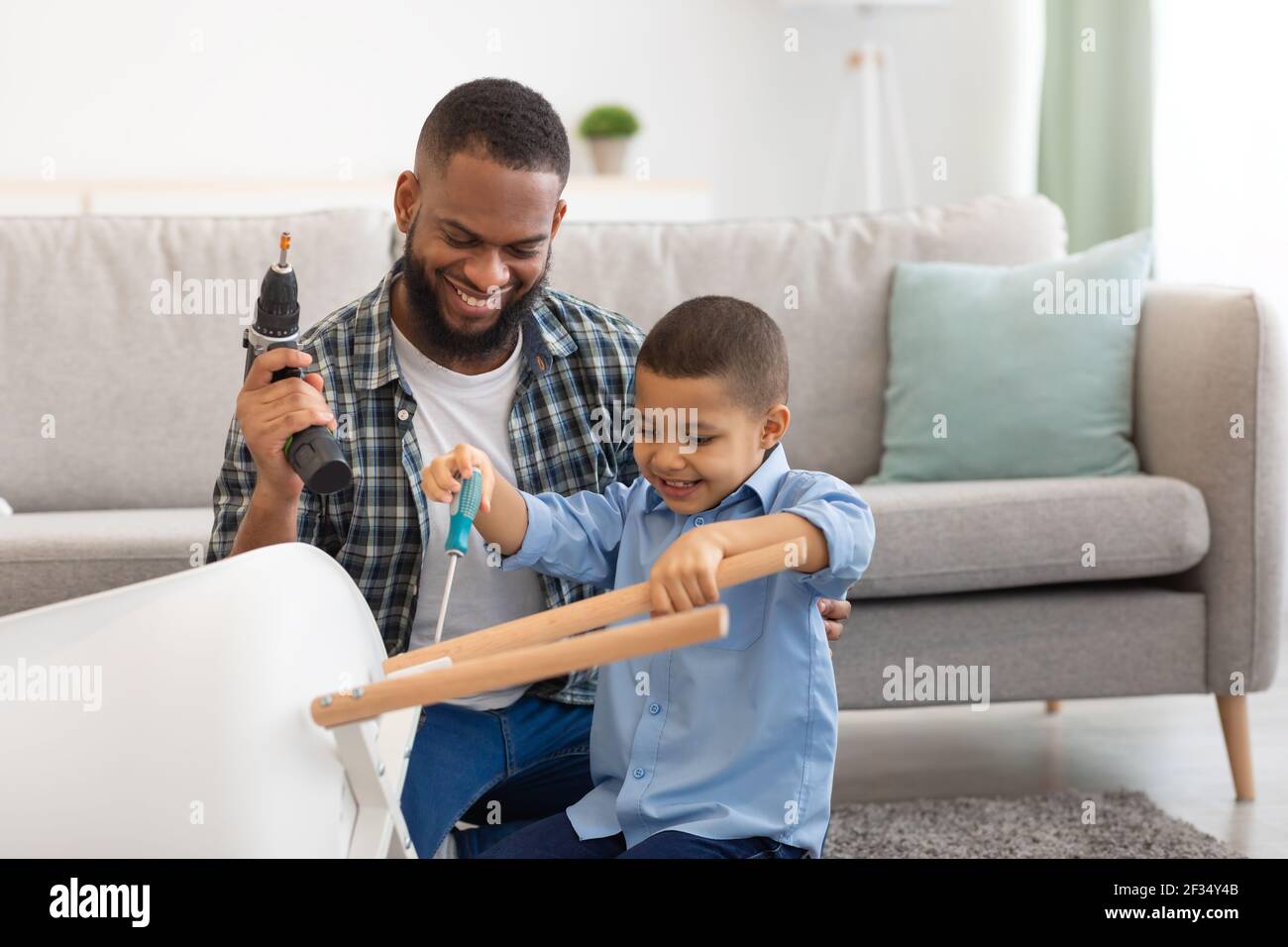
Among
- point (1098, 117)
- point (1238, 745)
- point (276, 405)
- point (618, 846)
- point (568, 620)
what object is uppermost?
point (1098, 117)

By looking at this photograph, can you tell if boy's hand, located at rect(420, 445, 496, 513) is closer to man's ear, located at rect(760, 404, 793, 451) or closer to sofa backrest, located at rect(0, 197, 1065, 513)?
man's ear, located at rect(760, 404, 793, 451)

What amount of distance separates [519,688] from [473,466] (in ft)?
1.45

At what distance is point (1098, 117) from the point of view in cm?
409

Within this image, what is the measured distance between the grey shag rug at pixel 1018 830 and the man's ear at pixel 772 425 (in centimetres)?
88

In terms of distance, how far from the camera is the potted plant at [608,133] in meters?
4.18

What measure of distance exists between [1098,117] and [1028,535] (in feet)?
8.12

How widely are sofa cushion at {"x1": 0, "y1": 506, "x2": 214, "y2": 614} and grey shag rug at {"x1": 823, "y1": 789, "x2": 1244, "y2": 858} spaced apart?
1033mm

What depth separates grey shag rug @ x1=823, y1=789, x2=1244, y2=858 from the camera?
1896 millimetres

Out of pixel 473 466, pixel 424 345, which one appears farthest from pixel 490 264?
pixel 473 466

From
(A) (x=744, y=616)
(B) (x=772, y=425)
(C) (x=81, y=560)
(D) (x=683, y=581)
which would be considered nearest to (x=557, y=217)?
(B) (x=772, y=425)

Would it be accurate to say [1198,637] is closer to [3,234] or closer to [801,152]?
[3,234]

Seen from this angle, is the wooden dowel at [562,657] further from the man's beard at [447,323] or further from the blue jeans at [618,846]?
the man's beard at [447,323]

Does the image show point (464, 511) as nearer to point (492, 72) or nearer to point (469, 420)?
point (469, 420)

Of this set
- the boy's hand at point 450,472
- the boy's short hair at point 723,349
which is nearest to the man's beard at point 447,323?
the boy's short hair at point 723,349
